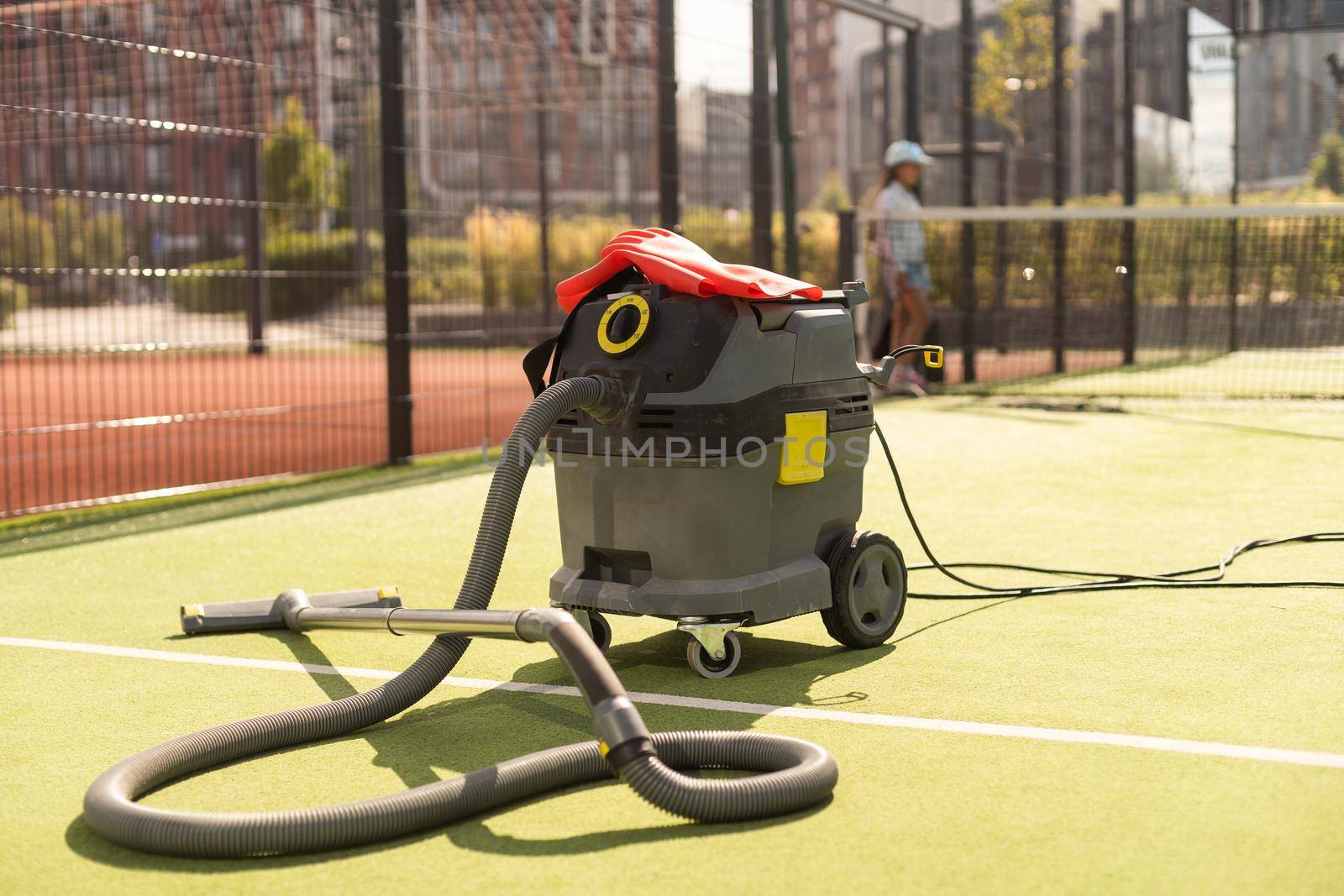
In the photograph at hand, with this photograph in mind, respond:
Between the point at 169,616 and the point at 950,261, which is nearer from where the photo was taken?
the point at 169,616

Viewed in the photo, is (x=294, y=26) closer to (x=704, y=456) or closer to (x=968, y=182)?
(x=968, y=182)

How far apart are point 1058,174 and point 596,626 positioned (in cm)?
1305

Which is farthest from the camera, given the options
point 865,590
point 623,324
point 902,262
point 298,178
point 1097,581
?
point 902,262

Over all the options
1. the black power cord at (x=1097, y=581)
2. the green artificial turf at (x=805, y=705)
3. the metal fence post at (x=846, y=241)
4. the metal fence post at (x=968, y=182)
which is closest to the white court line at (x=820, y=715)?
the green artificial turf at (x=805, y=705)

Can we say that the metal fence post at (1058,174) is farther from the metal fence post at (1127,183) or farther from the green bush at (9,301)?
the green bush at (9,301)

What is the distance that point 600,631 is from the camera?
13.4ft

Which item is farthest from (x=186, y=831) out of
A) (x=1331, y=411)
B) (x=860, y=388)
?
(x=1331, y=411)

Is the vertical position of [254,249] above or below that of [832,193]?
below

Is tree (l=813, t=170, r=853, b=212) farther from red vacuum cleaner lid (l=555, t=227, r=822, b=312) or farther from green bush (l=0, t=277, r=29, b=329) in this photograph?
red vacuum cleaner lid (l=555, t=227, r=822, b=312)

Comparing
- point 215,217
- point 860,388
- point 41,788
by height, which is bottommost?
point 41,788

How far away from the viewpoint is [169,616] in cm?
466

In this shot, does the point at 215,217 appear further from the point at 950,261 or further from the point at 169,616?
the point at 169,616

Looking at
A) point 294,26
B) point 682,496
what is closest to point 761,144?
point 294,26

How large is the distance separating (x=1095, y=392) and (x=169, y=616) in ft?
29.5
